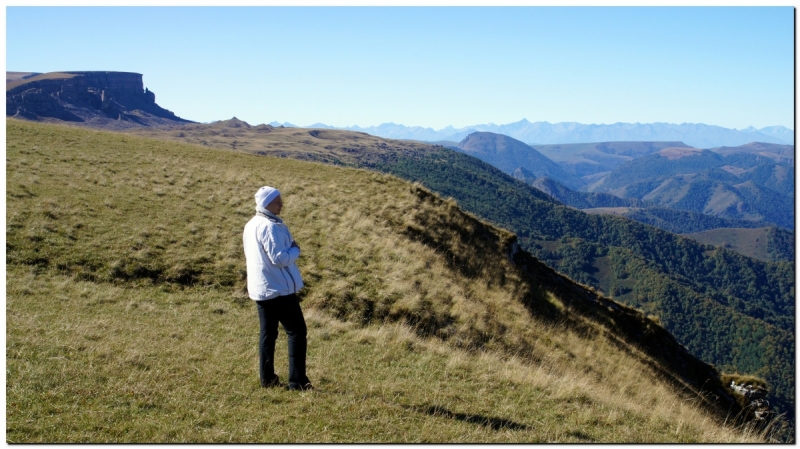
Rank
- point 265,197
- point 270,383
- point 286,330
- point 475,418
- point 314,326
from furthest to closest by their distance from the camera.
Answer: point 314,326 → point 270,383 → point 475,418 → point 286,330 → point 265,197

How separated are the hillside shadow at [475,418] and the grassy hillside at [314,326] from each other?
0.03 metres

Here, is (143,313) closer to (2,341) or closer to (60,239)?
(2,341)

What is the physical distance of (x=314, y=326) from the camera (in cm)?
1152

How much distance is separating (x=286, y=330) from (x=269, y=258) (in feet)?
3.60

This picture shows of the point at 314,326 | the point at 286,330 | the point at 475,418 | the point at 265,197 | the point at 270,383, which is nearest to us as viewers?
the point at 265,197

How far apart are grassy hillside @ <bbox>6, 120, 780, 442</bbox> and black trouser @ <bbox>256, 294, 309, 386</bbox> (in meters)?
0.29

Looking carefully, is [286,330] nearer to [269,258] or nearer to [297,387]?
[297,387]

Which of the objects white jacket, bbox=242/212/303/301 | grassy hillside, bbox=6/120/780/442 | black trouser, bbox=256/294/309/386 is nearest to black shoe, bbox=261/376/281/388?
black trouser, bbox=256/294/309/386

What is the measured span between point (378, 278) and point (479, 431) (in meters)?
8.67

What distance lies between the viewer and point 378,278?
15.5 metres

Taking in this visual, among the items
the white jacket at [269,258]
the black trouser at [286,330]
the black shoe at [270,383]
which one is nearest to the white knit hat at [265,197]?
the white jacket at [269,258]

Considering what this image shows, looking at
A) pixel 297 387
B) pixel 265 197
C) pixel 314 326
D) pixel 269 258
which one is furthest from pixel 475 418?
pixel 314 326

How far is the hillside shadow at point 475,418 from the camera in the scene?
737cm

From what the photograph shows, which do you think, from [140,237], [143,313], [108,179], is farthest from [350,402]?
[108,179]
